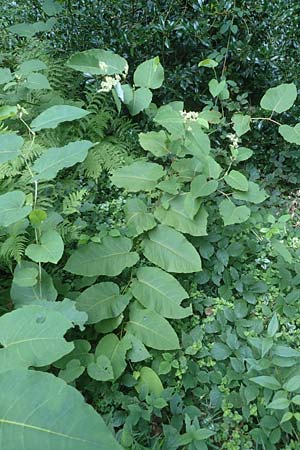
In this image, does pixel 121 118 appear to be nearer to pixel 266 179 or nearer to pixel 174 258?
pixel 266 179

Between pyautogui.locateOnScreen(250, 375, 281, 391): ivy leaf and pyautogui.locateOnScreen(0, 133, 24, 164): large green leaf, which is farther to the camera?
pyautogui.locateOnScreen(0, 133, 24, 164): large green leaf

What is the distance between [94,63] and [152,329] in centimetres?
137

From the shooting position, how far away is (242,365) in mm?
1595

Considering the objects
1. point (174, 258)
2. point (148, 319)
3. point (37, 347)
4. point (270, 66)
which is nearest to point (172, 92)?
point (270, 66)

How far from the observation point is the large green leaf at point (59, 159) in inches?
61.6

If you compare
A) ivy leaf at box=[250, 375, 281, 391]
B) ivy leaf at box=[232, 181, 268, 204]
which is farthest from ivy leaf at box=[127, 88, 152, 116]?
ivy leaf at box=[250, 375, 281, 391]

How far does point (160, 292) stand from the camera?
1.73 metres

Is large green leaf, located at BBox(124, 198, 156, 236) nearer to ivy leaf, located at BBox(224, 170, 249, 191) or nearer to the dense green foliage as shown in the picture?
the dense green foliage

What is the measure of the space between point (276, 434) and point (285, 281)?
0.68 m

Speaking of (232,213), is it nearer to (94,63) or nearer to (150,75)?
(150,75)

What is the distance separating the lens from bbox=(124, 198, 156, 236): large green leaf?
1.87m

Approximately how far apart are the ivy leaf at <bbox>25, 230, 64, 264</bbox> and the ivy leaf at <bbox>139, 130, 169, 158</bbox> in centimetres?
71

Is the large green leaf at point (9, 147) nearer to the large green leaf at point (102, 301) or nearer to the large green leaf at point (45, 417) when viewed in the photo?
the large green leaf at point (102, 301)

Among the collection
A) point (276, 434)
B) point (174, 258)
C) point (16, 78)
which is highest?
point (16, 78)
